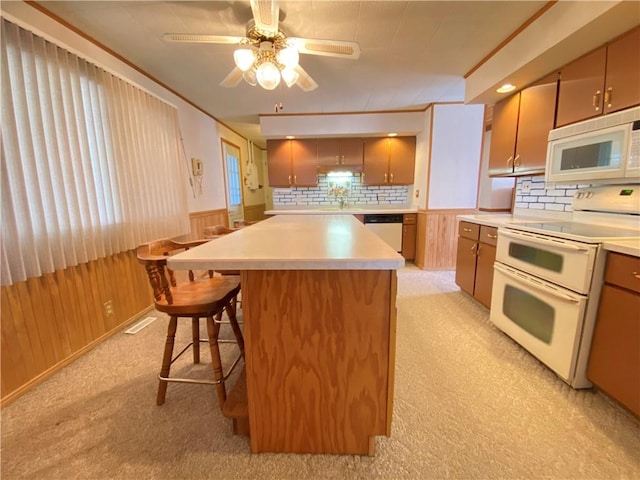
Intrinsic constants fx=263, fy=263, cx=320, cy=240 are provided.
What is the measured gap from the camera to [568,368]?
1.49 metres

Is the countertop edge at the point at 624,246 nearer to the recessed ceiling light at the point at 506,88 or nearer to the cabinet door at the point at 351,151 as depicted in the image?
the recessed ceiling light at the point at 506,88

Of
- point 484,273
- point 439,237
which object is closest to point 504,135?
point 484,273

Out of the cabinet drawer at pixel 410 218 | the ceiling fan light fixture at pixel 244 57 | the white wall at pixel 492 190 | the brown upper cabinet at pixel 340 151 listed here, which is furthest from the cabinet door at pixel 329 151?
the ceiling fan light fixture at pixel 244 57

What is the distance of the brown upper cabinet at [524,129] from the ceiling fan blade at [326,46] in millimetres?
1622

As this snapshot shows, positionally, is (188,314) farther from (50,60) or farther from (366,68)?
(366,68)

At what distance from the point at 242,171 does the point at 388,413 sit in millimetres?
5016

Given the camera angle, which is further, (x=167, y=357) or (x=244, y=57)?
(x=244, y=57)

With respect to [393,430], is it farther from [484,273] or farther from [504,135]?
[504,135]

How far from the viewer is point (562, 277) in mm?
1532

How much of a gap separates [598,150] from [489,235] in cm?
90

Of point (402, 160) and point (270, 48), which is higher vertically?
point (270, 48)

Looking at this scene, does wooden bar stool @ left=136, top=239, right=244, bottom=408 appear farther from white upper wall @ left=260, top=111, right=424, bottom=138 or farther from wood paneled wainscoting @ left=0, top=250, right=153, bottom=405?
white upper wall @ left=260, top=111, right=424, bottom=138

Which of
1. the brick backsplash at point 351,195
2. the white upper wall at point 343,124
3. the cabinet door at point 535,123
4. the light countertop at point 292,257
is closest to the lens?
the light countertop at point 292,257

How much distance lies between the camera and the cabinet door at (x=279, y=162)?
14.1ft
